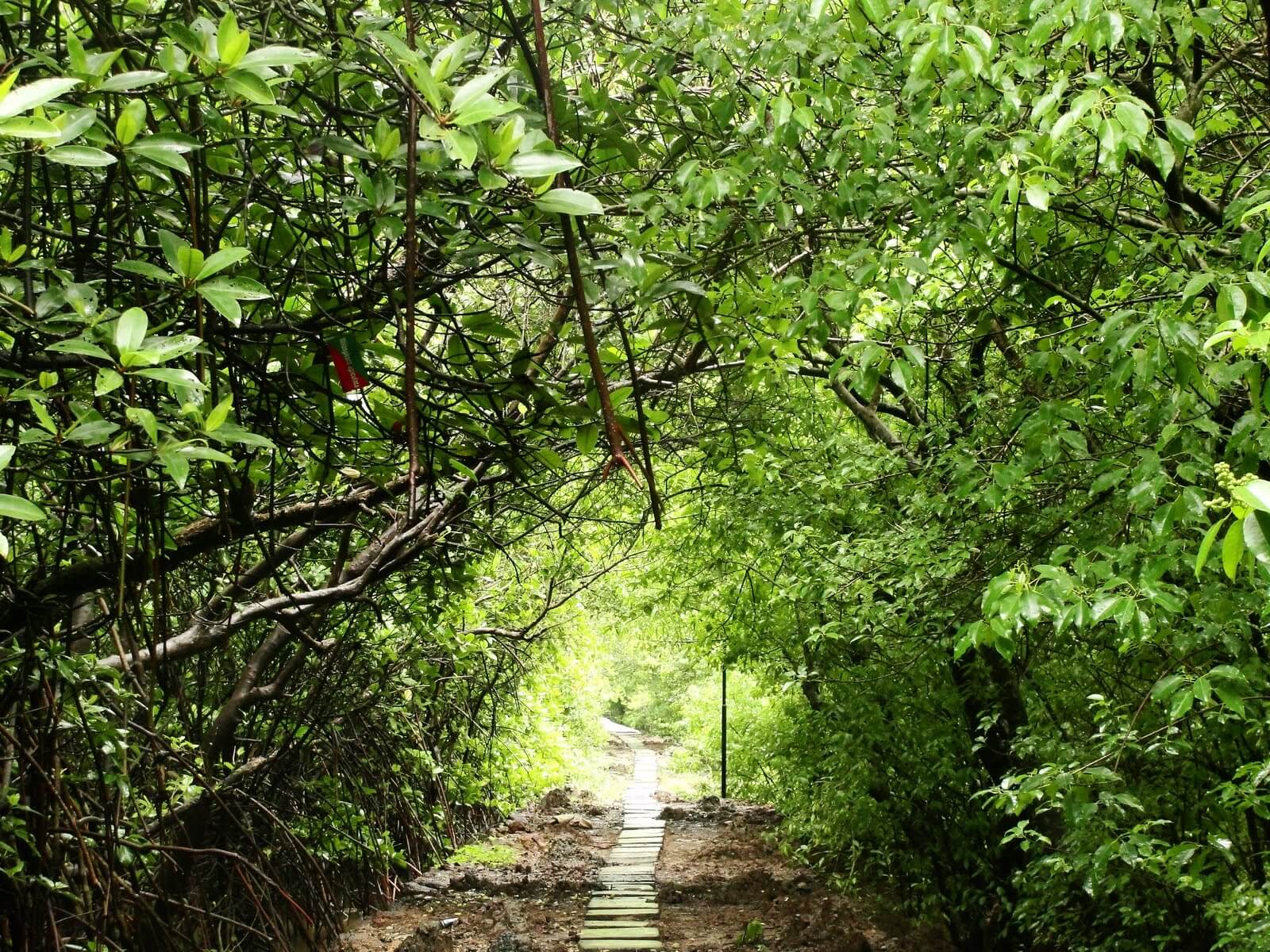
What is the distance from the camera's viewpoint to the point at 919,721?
687cm

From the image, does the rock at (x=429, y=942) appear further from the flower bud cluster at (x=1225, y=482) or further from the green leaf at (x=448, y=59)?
the green leaf at (x=448, y=59)

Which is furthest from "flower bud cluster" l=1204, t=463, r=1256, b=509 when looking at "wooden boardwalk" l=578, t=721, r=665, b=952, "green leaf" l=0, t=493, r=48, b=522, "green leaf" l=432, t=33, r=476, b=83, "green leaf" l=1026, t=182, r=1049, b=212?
"wooden boardwalk" l=578, t=721, r=665, b=952

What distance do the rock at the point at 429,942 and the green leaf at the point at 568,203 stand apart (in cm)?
580

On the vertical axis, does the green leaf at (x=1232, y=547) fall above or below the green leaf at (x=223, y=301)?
below

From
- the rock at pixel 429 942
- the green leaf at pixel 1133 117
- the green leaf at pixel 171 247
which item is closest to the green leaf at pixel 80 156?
the green leaf at pixel 171 247

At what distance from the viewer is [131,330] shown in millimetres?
1374

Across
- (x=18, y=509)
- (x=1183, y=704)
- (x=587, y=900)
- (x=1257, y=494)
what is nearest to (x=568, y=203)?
(x=18, y=509)

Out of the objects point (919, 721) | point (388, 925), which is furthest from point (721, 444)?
point (388, 925)

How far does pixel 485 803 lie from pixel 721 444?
660cm

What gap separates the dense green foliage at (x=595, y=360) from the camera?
1692mm

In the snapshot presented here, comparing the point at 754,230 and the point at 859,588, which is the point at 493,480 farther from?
the point at 859,588

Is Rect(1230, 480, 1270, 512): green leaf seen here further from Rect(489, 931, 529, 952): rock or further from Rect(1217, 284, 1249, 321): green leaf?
Rect(489, 931, 529, 952): rock

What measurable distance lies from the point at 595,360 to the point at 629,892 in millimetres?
9011

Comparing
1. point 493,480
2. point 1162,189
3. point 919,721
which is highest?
point 1162,189
